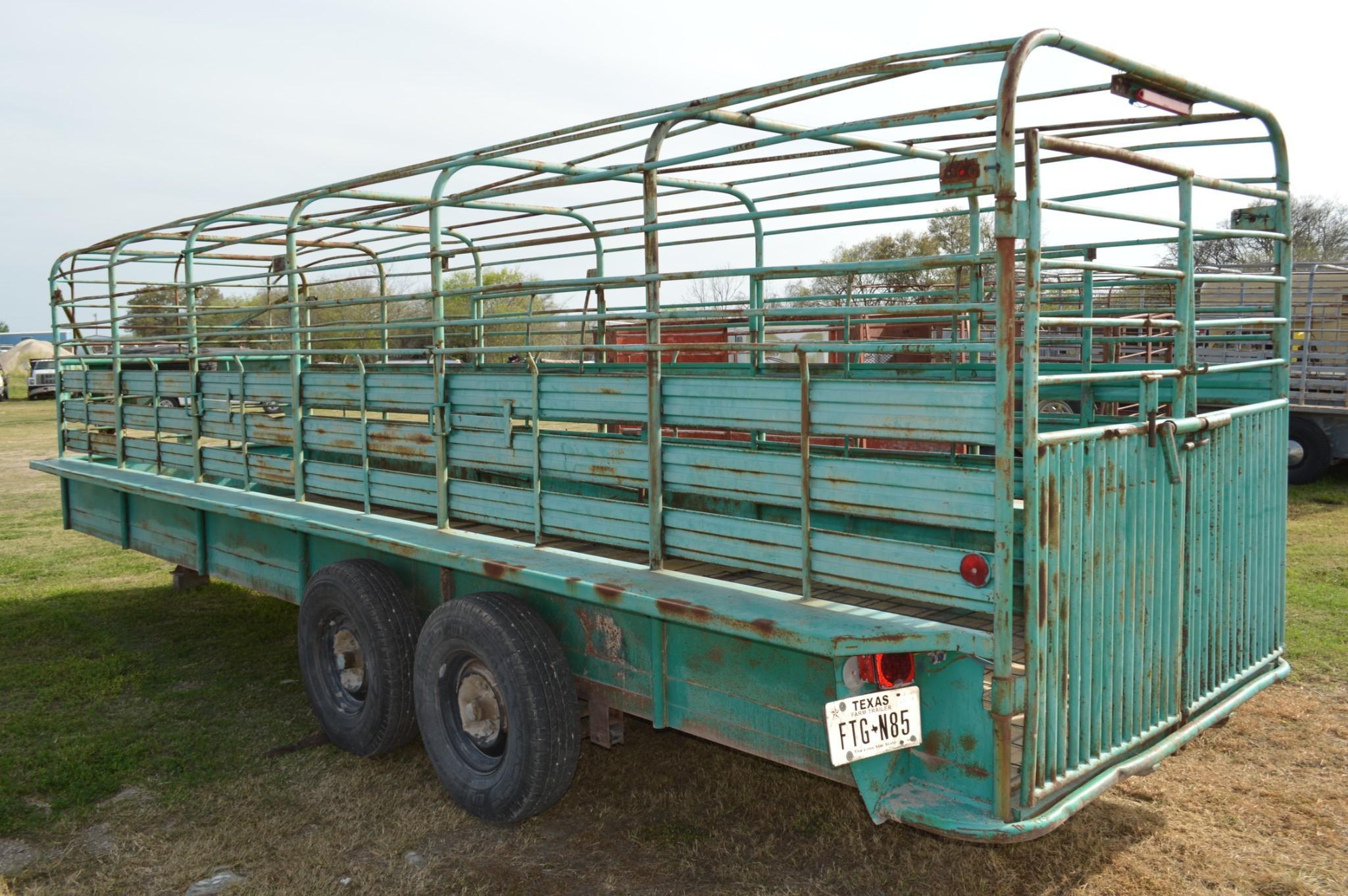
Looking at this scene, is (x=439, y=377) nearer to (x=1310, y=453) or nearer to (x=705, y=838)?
(x=705, y=838)

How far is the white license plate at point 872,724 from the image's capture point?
2.82 meters

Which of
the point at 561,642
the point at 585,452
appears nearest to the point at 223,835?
the point at 561,642

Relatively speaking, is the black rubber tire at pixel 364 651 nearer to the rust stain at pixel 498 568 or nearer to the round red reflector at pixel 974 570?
the rust stain at pixel 498 568

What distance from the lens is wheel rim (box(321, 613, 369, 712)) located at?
4789 millimetres

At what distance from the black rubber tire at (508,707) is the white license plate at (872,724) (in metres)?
1.19

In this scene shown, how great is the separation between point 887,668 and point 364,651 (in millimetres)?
2437

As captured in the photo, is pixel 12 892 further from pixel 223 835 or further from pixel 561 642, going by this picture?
pixel 561 642

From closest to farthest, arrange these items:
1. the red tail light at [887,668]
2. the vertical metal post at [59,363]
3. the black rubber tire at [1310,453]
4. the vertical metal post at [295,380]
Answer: the red tail light at [887,668]
the vertical metal post at [295,380]
the vertical metal post at [59,363]
the black rubber tire at [1310,453]

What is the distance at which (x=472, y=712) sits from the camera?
161 inches

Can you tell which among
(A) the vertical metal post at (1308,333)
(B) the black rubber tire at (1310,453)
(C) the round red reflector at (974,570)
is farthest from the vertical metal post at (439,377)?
(B) the black rubber tire at (1310,453)

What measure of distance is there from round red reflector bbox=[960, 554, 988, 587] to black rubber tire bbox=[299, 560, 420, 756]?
2498 millimetres

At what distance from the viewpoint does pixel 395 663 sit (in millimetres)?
4414

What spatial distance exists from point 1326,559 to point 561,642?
641cm

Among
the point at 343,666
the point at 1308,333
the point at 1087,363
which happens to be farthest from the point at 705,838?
the point at 1308,333
